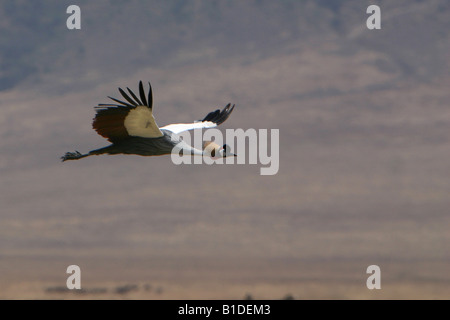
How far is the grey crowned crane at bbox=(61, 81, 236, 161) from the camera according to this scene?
2038 centimetres

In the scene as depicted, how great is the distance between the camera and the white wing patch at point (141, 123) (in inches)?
808

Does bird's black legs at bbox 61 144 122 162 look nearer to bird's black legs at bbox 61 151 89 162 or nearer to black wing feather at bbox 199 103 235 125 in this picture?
bird's black legs at bbox 61 151 89 162

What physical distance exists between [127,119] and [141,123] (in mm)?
421

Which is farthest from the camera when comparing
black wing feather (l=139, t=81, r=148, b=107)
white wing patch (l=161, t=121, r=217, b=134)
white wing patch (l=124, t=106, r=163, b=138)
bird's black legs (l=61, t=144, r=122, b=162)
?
white wing patch (l=161, t=121, r=217, b=134)

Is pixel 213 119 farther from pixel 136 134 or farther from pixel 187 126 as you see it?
pixel 136 134

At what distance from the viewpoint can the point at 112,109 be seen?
67.4ft

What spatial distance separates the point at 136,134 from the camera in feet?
71.2

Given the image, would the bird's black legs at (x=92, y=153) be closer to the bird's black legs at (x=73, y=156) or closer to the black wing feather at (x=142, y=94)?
the bird's black legs at (x=73, y=156)

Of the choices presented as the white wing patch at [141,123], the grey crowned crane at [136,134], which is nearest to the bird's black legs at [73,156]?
the grey crowned crane at [136,134]

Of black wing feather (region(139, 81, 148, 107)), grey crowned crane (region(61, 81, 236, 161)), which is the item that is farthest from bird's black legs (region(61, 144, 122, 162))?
black wing feather (region(139, 81, 148, 107))

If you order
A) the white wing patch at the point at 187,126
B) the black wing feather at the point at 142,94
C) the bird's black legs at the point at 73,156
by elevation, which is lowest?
the bird's black legs at the point at 73,156
